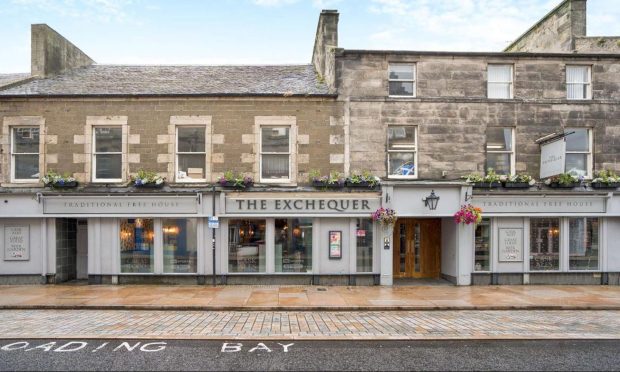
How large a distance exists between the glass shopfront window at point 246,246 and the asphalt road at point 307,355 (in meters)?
6.93

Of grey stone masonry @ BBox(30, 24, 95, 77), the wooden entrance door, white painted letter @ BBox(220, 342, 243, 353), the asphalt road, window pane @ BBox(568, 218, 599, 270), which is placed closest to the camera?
the asphalt road

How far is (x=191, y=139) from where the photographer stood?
50.6 ft

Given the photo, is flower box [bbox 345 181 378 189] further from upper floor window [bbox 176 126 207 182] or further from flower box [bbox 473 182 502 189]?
upper floor window [bbox 176 126 207 182]

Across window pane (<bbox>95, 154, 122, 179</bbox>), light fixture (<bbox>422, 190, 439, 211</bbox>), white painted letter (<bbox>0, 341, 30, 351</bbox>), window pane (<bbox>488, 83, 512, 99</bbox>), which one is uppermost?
window pane (<bbox>488, 83, 512, 99</bbox>)

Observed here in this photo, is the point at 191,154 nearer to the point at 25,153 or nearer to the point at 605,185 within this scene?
the point at 25,153

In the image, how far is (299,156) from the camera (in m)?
15.3

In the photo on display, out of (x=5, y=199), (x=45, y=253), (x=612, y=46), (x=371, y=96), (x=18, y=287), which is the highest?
(x=612, y=46)

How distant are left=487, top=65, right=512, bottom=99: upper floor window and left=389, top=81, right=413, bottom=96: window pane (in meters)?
3.06

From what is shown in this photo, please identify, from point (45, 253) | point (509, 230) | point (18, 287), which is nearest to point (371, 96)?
point (509, 230)

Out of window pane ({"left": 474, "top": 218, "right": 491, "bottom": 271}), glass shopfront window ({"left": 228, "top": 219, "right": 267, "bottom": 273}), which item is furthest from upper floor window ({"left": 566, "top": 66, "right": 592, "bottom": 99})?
glass shopfront window ({"left": 228, "top": 219, "right": 267, "bottom": 273})

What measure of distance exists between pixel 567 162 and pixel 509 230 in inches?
139

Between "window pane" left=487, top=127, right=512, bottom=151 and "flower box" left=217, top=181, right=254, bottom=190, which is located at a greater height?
"window pane" left=487, top=127, right=512, bottom=151

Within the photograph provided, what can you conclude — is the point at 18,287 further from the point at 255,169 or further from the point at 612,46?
the point at 612,46

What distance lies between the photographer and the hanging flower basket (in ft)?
47.8
